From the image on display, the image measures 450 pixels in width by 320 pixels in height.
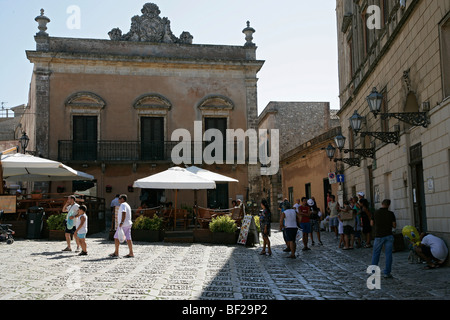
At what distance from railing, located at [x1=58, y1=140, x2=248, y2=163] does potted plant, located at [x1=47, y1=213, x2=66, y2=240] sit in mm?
8078

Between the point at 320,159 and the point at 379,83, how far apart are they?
1126 centimetres

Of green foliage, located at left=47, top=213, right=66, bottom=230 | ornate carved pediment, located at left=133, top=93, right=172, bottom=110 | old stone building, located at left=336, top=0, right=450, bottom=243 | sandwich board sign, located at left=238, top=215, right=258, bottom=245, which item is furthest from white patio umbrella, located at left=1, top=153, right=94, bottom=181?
old stone building, located at left=336, top=0, right=450, bottom=243

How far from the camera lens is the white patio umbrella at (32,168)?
1490 centimetres

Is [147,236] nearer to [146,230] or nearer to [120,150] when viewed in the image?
[146,230]

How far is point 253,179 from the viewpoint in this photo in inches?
952

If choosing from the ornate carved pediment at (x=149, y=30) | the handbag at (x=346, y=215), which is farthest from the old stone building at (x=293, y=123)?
the handbag at (x=346, y=215)

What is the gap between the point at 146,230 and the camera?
15164mm

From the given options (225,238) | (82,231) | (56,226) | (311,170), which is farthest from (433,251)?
(311,170)

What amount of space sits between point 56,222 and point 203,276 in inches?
315

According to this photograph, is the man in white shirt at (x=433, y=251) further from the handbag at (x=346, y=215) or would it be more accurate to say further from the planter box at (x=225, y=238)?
the planter box at (x=225, y=238)

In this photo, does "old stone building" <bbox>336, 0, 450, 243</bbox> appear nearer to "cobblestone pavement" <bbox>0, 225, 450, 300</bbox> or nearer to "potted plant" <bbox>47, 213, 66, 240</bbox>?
"cobblestone pavement" <bbox>0, 225, 450, 300</bbox>

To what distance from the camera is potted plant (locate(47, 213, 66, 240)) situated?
14.7m

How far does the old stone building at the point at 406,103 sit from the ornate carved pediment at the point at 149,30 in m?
9.68
